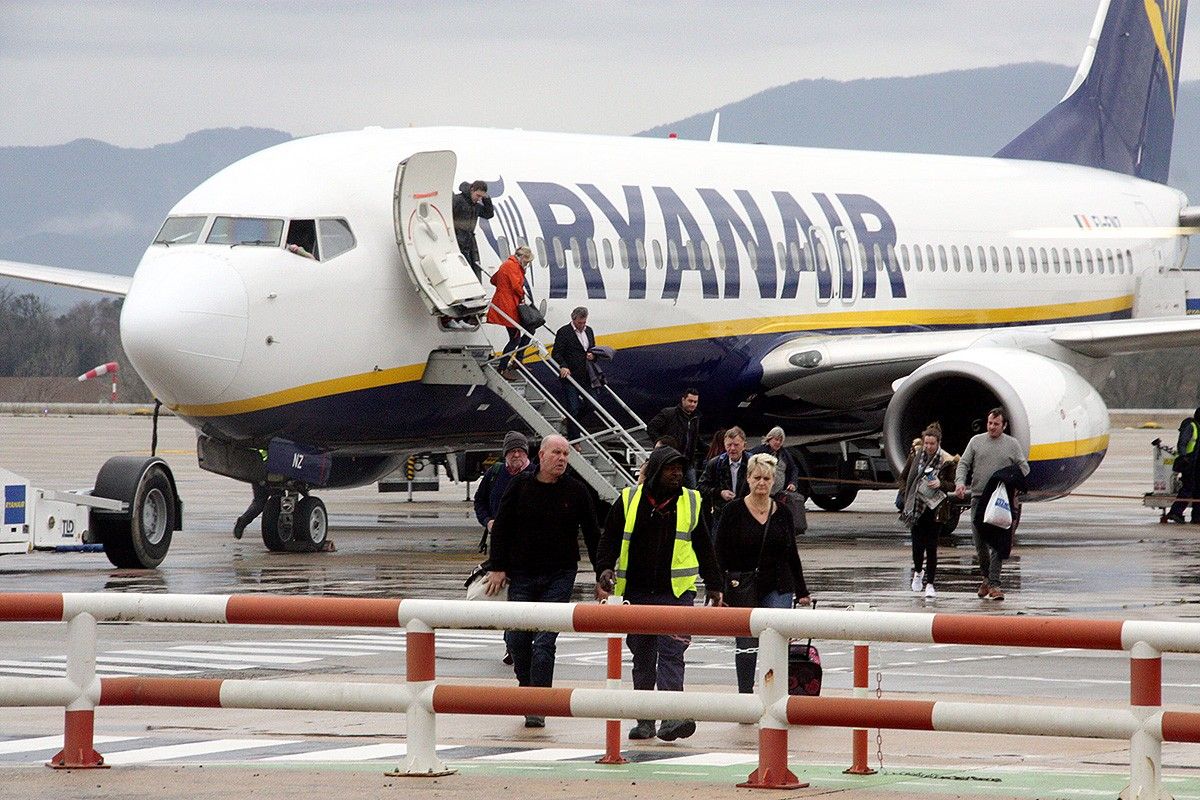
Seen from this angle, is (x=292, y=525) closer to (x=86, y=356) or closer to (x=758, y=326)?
(x=758, y=326)

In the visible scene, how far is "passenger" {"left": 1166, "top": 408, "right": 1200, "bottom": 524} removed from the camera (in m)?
28.5

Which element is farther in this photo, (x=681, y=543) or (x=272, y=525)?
(x=272, y=525)

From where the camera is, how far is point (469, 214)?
72.3ft

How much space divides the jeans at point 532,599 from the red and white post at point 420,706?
2.35 meters

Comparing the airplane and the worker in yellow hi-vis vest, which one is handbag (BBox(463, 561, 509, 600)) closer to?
the worker in yellow hi-vis vest

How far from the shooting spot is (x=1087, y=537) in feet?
88.2

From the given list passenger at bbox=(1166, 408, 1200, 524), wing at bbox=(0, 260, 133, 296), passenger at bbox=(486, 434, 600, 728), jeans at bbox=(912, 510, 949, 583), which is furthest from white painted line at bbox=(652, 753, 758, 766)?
passenger at bbox=(1166, 408, 1200, 524)

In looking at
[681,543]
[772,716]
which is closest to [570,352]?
[681,543]

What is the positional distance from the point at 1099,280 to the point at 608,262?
1132cm

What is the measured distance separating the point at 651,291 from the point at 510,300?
2726mm

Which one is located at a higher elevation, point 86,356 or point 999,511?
point 86,356

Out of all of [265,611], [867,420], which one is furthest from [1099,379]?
[265,611]

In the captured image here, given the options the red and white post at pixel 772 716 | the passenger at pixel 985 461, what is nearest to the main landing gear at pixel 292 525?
the passenger at pixel 985 461

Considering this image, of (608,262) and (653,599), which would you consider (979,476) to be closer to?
(608,262)
